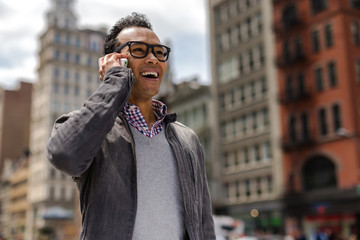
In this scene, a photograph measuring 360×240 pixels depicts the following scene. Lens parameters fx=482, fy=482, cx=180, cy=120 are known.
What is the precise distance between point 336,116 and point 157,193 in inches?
1546

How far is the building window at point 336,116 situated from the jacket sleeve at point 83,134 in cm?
3909

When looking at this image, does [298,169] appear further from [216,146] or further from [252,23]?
[252,23]

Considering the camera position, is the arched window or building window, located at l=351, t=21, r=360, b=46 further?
building window, located at l=351, t=21, r=360, b=46

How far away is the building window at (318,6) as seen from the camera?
138ft

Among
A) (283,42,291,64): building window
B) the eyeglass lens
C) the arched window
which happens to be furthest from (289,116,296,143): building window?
the eyeglass lens

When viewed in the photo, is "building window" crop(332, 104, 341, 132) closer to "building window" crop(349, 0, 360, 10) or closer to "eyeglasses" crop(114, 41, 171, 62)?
"building window" crop(349, 0, 360, 10)

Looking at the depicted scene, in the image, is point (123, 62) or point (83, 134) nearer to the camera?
point (83, 134)

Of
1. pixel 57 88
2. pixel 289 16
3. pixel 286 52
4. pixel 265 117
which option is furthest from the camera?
pixel 57 88

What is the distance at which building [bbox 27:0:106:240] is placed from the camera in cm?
8888

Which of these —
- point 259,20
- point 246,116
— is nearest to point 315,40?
point 259,20

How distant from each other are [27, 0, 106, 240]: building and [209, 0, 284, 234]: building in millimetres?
42815

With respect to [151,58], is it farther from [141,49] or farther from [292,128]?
[292,128]

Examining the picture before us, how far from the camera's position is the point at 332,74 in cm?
4038

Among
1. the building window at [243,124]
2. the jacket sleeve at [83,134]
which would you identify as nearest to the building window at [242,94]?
the building window at [243,124]
